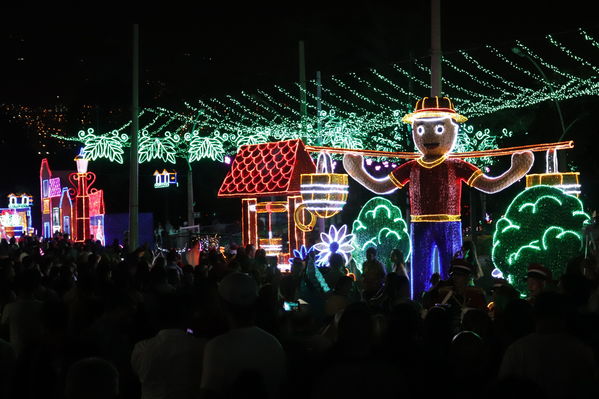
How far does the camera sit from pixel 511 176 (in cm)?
1405

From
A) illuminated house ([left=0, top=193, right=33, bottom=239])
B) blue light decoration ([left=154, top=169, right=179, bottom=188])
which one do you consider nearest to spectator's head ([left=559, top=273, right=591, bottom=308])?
blue light decoration ([left=154, top=169, right=179, bottom=188])

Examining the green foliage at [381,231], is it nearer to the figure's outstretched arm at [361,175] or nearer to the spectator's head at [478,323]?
the figure's outstretched arm at [361,175]

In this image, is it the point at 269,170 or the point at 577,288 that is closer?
the point at 577,288

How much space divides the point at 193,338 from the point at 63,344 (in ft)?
3.27

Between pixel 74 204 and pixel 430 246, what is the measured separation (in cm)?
2622

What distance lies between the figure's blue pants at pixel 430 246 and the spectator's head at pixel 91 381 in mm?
10613

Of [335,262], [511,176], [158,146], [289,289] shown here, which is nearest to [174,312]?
[289,289]

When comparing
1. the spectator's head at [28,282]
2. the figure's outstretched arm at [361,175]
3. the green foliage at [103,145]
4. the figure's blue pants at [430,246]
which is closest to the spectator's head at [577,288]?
the spectator's head at [28,282]

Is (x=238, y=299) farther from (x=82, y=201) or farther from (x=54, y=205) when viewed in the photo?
(x=54, y=205)

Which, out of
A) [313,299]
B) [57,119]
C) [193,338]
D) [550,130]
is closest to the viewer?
[193,338]

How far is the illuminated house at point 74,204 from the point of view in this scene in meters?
34.2

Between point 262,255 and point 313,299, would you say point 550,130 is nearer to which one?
point 262,255

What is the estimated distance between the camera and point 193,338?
16.1 feet

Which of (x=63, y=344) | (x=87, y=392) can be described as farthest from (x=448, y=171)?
(x=87, y=392)
